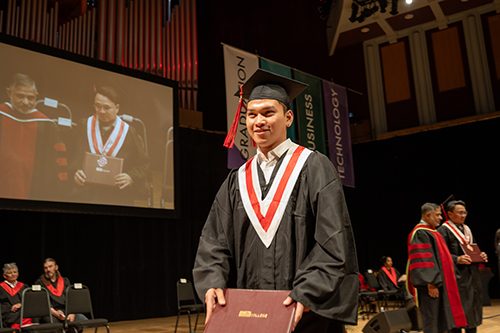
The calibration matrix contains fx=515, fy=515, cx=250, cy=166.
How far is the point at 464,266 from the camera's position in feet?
15.2

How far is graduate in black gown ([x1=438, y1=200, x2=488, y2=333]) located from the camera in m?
4.50

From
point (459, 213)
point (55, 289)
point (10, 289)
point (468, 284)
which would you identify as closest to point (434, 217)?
point (459, 213)

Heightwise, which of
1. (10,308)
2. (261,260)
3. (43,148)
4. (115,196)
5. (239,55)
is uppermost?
(239,55)

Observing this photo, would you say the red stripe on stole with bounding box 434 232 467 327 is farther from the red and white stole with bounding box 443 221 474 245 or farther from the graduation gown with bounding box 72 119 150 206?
the graduation gown with bounding box 72 119 150 206

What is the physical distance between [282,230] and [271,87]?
529 mm

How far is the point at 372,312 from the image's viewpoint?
9.27m

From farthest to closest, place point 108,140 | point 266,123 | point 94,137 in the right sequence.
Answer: point 108,140
point 94,137
point 266,123

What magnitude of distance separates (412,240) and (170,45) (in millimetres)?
6543

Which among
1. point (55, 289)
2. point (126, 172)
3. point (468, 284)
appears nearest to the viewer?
point (468, 284)

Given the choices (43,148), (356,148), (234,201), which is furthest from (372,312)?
(234,201)

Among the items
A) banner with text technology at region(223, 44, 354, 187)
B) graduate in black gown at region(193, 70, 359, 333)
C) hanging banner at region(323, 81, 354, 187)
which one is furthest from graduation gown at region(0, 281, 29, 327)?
hanging banner at region(323, 81, 354, 187)

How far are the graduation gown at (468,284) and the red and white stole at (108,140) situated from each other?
4.62m

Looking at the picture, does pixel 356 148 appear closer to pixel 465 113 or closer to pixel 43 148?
pixel 465 113

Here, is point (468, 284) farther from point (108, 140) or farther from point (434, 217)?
point (108, 140)
